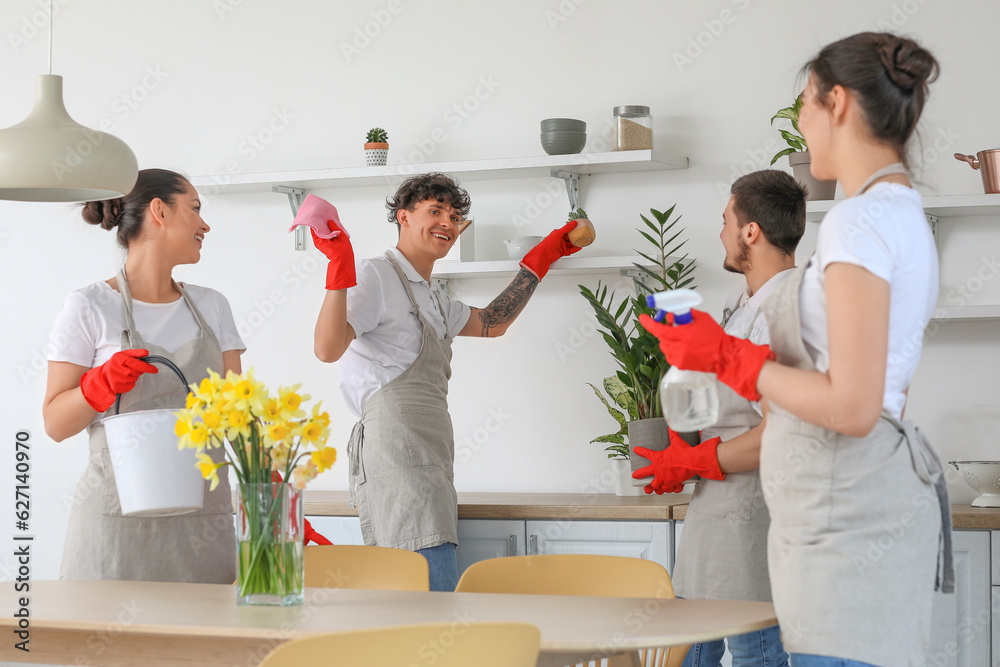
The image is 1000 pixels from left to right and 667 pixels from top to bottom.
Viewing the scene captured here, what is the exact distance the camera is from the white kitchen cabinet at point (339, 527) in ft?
9.02

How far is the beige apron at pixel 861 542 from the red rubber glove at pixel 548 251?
1640mm

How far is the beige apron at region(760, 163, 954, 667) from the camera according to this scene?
118 centimetres

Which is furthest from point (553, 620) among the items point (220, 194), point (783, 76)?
point (220, 194)

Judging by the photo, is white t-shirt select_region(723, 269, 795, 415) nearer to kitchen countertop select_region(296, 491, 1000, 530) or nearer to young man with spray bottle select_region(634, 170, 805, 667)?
young man with spray bottle select_region(634, 170, 805, 667)

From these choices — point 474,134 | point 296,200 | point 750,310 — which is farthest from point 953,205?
Answer: point 296,200

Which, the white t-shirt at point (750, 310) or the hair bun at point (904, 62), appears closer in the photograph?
the hair bun at point (904, 62)

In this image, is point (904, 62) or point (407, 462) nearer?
point (904, 62)

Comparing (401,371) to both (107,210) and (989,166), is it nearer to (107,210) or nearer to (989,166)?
(107,210)

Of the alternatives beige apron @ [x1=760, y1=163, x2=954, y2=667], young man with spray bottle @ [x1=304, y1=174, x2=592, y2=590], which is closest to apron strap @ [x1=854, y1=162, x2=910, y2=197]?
beige apron @ [x1=760, y1=163, x2=954, y2=667]

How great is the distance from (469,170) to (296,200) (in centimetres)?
66

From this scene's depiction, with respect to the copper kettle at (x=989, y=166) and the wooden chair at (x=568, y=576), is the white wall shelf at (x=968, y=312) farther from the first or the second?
the wooden chair at (x=568, y=576)

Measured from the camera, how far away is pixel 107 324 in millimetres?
1934

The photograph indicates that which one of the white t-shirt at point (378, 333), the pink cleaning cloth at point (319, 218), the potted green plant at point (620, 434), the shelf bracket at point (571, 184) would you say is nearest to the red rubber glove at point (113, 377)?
the pink cleaning cloth at point (319, 218)

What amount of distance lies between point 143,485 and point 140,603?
181 millimetres
